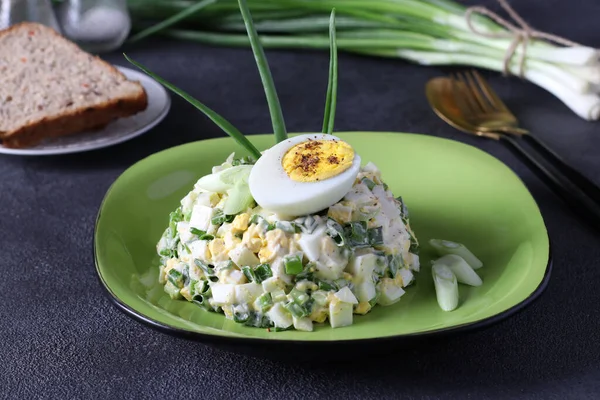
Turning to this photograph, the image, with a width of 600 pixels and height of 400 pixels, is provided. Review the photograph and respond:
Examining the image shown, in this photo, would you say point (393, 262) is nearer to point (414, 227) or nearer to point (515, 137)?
point (414, 227)

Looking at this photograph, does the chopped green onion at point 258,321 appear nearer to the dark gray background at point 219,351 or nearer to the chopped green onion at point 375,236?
the dark gray background at point 219,351

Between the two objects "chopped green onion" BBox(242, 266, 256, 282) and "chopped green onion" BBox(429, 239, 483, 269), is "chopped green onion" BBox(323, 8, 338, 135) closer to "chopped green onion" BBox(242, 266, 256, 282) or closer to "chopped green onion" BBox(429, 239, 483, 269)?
"chopped green onion" BBox(429, 239, 483, 269)

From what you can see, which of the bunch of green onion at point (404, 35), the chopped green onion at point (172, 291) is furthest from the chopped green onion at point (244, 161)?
the bunch of green onion at point (404, 35)

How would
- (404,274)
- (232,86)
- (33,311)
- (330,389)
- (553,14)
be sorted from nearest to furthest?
(330,389) → (404,274) → (33,311) → (232,86) → (553,14)

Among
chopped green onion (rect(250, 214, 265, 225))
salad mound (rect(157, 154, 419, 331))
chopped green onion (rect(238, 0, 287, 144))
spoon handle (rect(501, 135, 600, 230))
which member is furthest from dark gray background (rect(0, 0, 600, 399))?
chopped green onion (rect(238, 0, 287, 144))

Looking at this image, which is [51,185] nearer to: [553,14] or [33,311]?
[33,311]

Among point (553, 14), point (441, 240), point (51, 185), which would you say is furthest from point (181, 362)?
point (553, 14)

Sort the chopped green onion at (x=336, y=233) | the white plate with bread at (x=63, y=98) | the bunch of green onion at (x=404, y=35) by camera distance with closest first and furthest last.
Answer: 1. the chopped green onion at (x=336, y=233)
2. the white plate with bread at (x=63, y=98)
3. the bunch of green onion at (x=404, y=35)
